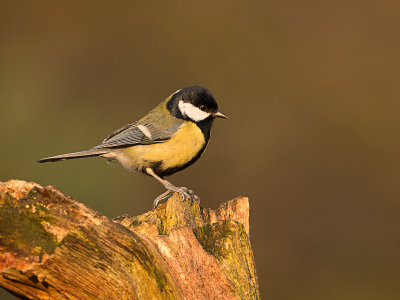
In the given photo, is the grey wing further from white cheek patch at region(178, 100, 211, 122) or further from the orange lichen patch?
the orange lichen patch

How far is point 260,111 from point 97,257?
563 centimetres

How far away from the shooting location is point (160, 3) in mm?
9078

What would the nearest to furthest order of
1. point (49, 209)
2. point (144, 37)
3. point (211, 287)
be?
point (49, 209), point (211, 287), point (144, 37)

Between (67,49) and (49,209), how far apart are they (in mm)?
6919

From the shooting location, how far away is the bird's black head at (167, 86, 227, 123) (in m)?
4.00

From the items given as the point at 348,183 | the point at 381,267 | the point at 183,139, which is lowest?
the point at 381,267

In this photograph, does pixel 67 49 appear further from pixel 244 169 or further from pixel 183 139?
pixel 183 139

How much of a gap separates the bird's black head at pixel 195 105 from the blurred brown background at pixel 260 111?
8.76 ft

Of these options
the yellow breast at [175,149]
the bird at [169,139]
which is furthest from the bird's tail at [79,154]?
the yellow breast at [175,149]

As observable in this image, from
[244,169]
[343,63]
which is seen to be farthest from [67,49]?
[343,63]

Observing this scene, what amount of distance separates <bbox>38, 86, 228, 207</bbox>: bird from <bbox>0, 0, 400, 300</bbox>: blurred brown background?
8.05 feet

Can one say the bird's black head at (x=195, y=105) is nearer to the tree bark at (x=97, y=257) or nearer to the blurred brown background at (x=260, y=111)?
the tree bark at (x=97, y=257)

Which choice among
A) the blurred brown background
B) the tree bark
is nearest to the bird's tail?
the tree bark

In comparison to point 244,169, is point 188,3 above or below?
above
